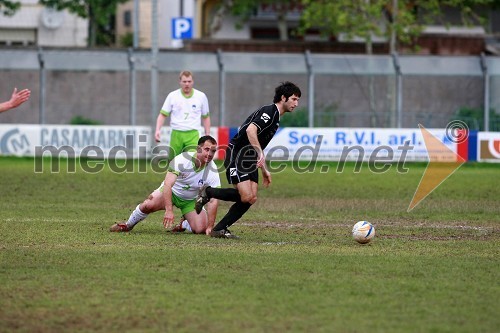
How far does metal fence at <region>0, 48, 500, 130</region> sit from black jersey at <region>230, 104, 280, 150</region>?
53.7 feet

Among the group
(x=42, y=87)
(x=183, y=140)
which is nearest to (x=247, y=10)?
(x=42, y=87)

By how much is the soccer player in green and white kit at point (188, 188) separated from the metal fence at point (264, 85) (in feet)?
51.7

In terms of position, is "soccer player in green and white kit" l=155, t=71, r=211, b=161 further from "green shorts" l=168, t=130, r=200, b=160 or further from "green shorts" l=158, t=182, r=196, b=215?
"green shorts" l=158, t=182, r=196, b=215

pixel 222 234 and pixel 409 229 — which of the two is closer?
pixel 222 234

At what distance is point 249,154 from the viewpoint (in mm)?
12398

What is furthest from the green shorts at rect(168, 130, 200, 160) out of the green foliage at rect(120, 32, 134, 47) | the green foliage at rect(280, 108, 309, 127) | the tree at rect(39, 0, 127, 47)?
the green foliage at rect(120, 32, 134, 47)

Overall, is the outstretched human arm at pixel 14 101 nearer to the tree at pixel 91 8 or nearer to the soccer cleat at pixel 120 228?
the soccer cleat at pixel 120 228

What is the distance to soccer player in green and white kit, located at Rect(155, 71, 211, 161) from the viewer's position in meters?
17.7

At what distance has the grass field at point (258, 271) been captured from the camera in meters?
7.71

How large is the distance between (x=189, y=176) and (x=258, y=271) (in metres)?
3.57

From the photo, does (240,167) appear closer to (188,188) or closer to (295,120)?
(188,188)

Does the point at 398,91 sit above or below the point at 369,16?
below

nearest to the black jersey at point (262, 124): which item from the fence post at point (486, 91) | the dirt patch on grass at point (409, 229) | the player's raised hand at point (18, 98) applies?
the dirt patch on grass at point (409, 229)

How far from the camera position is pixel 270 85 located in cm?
3669
